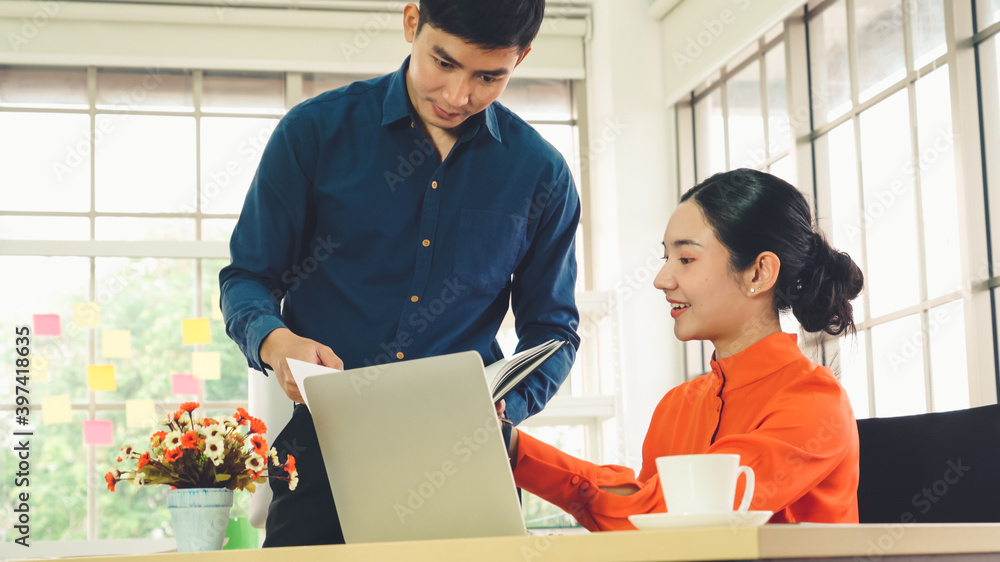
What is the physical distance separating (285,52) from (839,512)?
3884 mm

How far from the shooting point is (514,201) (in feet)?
4.82

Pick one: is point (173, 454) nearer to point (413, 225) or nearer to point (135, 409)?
point (413, 225)

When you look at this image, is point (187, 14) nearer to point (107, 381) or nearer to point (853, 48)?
point (107, 381)

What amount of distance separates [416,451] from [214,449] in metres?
0.26

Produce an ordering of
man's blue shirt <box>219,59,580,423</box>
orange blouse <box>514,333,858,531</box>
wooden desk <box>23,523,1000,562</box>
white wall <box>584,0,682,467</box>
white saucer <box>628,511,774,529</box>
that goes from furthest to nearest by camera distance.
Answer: white wall <box>584,0,682,467</box> < man's blue shirt <box>219,59,580,423</box> < orange blouse <box>514,333,858,531</box> < white saucer <box>628,511,774,529</box> < wooden desk <box>23,523,1000,562</box>

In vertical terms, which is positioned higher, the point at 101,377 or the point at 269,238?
the point at 269,238

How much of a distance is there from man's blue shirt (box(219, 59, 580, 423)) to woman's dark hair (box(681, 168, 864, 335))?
0.91 ft

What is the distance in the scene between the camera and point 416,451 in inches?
34.3

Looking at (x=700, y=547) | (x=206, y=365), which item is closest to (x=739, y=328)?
(x=700, y=547)

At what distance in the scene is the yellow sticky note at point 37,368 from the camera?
13.8ft

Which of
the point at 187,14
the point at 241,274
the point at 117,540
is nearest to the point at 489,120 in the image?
the point at 241,274

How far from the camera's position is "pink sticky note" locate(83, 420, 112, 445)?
419 centimetres

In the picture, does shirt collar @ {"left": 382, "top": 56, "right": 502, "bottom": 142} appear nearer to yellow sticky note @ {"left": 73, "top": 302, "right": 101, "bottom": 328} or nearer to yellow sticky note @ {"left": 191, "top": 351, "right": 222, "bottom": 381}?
yellow sticky note @ {"left": 191, "top": 351, "right": 222, "bottom": 381}

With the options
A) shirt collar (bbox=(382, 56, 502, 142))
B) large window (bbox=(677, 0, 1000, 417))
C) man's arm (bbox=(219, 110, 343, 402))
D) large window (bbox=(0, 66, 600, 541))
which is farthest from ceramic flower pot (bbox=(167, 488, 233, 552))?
large window (bbox=(0, 66, 600, 541))
